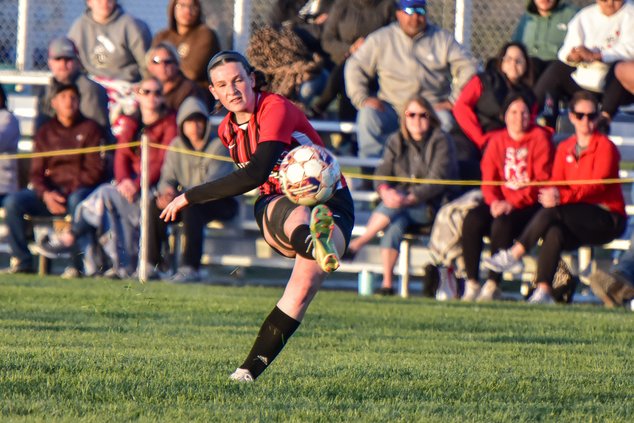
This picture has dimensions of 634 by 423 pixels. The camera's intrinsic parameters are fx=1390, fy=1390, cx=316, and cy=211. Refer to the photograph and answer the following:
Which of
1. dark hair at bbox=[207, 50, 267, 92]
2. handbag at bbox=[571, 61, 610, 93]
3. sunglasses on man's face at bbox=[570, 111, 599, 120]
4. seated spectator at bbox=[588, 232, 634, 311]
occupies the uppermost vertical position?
dark hair at bbox=[207, 50, 267, 92]

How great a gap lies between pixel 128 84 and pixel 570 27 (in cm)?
453

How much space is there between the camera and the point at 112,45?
1450 cm

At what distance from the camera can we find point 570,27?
43.2 ft

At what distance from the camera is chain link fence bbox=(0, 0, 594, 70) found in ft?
49.5

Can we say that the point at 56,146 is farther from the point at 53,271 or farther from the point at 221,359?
the point at 221,359

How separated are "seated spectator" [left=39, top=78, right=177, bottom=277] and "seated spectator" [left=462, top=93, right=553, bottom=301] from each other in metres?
3.08

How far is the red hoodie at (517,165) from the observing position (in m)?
11.9

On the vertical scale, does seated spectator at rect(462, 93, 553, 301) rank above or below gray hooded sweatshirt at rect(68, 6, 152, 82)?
below

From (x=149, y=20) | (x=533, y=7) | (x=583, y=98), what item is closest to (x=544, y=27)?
(x=533, y=7)

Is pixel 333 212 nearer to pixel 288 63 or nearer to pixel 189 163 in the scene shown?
pixel 189 163

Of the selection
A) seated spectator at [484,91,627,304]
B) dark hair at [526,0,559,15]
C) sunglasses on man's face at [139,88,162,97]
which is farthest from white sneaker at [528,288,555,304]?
sunglasses on man's face at [139,88,162,97]

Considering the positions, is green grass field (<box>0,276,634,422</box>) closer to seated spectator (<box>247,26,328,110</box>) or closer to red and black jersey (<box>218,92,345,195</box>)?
red and black jersey (<box>218,92,345,195</box>)

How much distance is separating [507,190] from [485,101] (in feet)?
3.79

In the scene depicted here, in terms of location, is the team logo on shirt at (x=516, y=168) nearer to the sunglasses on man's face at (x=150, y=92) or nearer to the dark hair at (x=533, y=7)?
the dark hair at (x=533, y=7)
